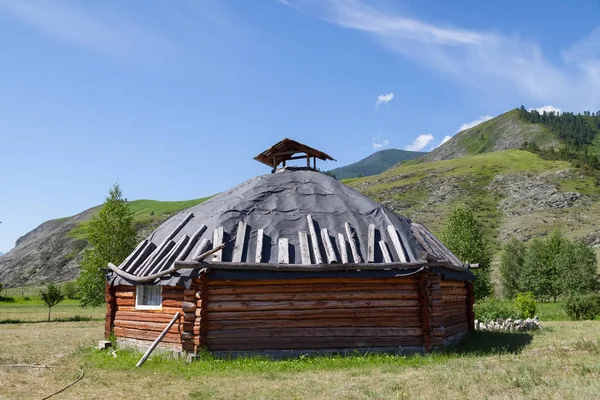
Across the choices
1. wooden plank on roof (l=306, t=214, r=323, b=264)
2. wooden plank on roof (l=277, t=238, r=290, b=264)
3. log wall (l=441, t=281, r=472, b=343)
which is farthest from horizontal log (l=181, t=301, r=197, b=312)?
log wall (l=441, t=281, r=472, b=343)

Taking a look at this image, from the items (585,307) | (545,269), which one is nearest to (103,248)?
(585,307)

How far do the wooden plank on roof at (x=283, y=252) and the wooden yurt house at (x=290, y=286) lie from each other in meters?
0.03

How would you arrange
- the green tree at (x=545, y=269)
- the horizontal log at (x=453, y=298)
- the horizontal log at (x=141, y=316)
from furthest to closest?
the green tree at (x=545, y=269) → the horizontal log at (x=453, y=298) → the horizontal log at (x=141, y=316)

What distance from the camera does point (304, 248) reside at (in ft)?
50.6

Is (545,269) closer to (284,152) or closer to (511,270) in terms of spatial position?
(511,270)

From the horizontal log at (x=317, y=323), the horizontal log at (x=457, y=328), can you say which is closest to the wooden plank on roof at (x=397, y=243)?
the horizontal log at (x=317, y=323)

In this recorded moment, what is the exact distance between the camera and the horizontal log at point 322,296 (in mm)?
14934

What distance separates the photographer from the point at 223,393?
1082 cm

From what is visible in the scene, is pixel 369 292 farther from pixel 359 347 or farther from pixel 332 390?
pixel 332 390

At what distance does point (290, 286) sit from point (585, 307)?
22684mm

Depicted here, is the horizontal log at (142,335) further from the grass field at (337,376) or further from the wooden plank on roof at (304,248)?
the wooden plank on roof at (304,248)

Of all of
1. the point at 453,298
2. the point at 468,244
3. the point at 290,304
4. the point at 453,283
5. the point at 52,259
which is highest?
the point at 52,259

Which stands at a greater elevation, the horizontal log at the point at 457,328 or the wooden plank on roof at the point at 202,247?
the wooden plank on roof at the point at 202,247

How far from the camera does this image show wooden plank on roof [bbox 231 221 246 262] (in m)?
15.1
